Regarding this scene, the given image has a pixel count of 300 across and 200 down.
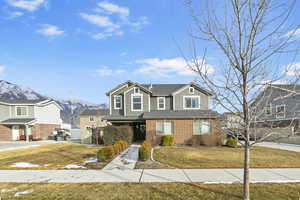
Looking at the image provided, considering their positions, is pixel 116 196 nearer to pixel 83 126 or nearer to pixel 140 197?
pixel 140 197

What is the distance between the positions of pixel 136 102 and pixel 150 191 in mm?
16684

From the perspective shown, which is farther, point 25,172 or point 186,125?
point 186,125

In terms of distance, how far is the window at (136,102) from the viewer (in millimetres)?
22406

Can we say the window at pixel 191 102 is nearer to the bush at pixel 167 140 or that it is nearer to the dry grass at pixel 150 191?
the bush at pixel 167 140

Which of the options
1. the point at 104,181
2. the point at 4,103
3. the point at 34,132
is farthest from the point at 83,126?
the point at 104,181

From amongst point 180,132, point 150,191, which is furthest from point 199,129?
point 150,191

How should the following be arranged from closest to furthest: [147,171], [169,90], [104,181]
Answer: [104,181] → [147,171] → [169,90]

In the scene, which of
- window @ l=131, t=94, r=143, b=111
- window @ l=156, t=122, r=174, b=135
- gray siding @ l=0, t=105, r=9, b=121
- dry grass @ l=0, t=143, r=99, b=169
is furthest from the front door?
window @ l=156, t=122, r=174, b=135

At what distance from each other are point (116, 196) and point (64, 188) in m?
1.95

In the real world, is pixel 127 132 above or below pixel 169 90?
below

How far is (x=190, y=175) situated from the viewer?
776 centimetres

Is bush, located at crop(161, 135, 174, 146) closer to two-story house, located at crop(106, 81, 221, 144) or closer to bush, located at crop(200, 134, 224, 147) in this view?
two-story house, located at crop(106, 81, 221, 144)

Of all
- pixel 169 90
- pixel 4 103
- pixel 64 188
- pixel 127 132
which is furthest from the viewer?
pixel 4 103

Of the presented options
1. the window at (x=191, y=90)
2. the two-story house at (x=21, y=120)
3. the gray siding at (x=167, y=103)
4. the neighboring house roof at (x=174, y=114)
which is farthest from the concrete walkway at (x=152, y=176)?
the two-story house at (x=21, y=120)
